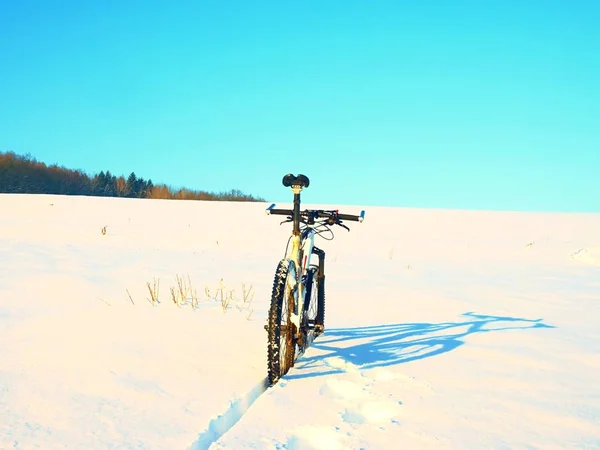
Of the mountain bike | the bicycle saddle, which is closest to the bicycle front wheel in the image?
the mountain bike

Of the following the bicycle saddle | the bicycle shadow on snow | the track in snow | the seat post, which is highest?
the bicycle saddle

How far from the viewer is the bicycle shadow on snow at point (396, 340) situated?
412 cm

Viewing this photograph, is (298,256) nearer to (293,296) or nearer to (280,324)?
(293,296)

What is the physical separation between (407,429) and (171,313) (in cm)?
318

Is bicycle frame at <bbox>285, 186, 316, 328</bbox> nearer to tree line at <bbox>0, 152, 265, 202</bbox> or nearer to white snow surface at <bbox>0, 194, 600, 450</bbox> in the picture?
white snow surface at <bbox>0, 194, 600, 450</bbox>

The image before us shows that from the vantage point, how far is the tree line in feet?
206

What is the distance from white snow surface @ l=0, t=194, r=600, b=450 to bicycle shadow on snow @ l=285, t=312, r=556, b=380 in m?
0.03

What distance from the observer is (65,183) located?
72.2 m

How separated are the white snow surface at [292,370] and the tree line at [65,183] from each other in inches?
2213

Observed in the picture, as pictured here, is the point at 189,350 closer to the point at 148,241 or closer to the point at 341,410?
the point at 341,410

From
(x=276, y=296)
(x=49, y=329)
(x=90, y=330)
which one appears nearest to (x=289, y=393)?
(x=276, y=296)

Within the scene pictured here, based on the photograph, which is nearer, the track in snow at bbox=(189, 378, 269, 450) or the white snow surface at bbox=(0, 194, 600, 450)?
the track in snow at bbox=(189, 378, 269, 450)

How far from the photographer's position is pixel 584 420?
2.97 metres

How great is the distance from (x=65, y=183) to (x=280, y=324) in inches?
3062
